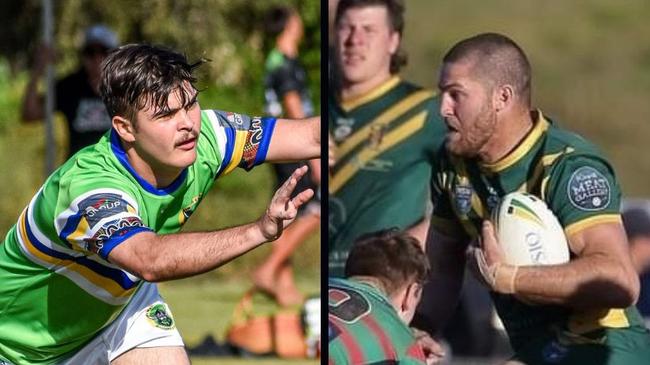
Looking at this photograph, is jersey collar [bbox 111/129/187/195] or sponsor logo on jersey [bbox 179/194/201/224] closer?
jersey collar [bbox 111/129/187/195]

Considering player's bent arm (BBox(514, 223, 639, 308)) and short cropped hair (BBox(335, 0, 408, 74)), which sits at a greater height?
short cropped hair (BBox(335, 0, 408, 74))

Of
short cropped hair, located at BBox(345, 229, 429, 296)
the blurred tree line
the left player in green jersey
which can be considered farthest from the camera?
the blurred tree line

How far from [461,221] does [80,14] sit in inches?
305

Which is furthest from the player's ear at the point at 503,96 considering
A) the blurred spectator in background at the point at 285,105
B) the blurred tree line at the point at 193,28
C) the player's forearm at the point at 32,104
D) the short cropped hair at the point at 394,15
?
the blurred tree line at the point at 193,28

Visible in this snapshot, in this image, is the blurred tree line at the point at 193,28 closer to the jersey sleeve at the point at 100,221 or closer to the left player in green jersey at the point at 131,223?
the left player in green jersey at the point at 131,223

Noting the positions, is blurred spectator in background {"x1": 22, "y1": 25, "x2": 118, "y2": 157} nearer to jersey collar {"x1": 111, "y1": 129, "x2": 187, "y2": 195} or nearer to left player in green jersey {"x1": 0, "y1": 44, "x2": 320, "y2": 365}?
left player in green jersey {"x1": 0, "y1": 44, "x2": 320, "y2": 365}

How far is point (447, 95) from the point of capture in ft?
18.0

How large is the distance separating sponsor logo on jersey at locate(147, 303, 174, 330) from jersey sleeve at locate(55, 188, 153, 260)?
1.51 ft

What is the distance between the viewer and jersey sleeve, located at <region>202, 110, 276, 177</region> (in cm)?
538

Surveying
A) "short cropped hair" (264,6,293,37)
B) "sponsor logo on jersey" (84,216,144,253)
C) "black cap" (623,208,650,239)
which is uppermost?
"sponsor logo on jersey" (84,216,144,253)

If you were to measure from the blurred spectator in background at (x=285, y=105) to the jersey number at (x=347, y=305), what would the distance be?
4575 millimetres

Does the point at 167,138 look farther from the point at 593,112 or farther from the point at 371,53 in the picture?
the point at 593,112

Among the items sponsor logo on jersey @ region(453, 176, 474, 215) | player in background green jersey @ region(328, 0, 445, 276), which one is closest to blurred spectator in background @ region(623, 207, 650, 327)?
sponsor logo on jersey @ region(453, 176, 474, 215)

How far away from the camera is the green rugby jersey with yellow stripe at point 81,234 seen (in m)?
4.98
